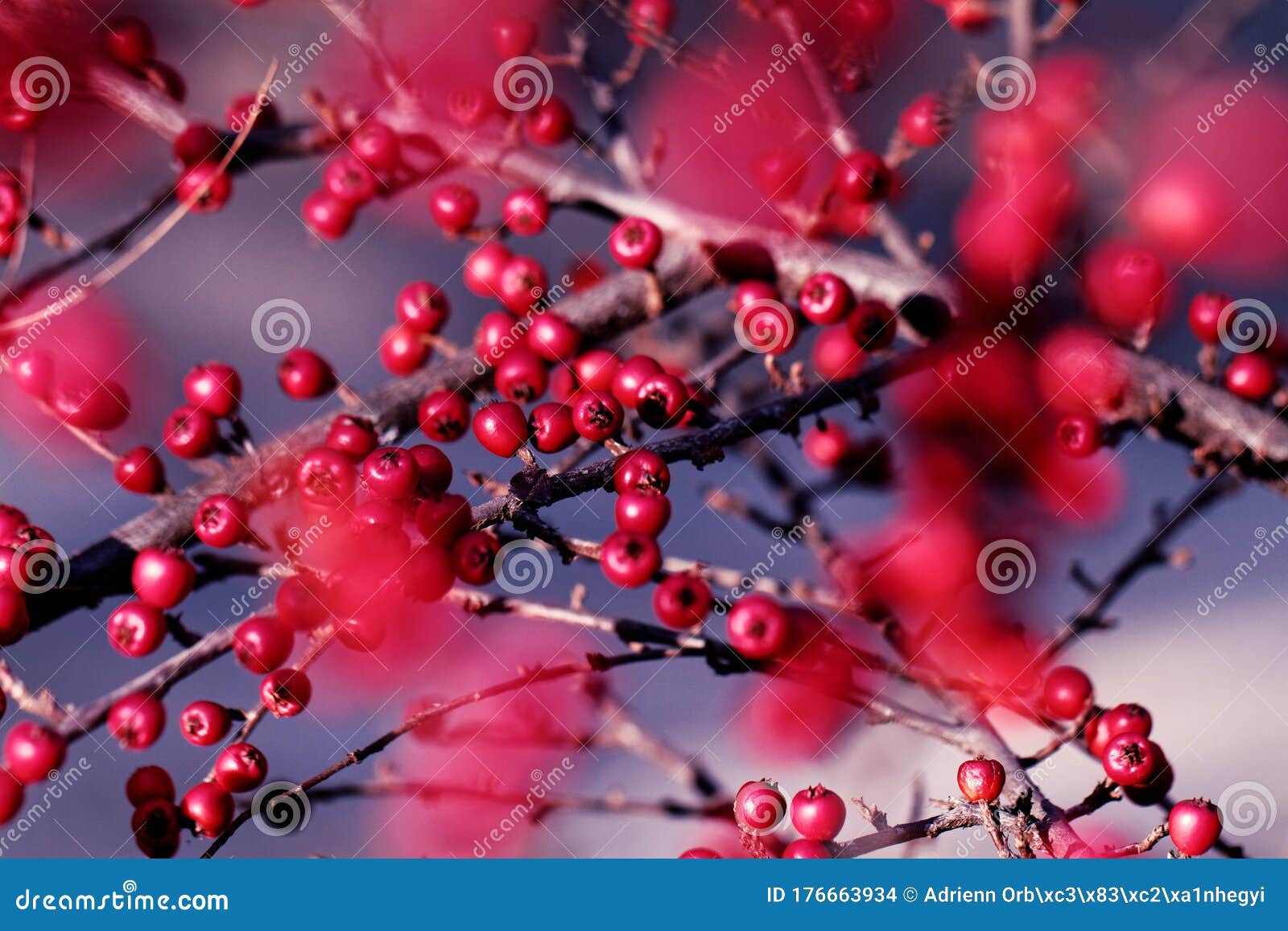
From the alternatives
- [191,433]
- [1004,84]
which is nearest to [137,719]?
[191,433]

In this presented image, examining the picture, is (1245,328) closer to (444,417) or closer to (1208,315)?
(1208,315)

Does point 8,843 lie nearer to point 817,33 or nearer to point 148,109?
point 148,109

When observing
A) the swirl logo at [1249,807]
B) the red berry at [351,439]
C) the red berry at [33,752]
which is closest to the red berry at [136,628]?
the red berry at [33,752]

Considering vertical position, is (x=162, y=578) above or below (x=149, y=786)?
above

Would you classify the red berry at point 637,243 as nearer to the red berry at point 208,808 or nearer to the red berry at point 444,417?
the red berry at point 444,417

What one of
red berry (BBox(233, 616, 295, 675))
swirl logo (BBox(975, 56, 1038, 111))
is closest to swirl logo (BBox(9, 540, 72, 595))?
red berry (BBox(233, 616, 295, 675))

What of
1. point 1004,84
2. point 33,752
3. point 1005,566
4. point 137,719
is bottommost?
point 33,752

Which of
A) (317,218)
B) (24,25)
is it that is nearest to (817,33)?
(317,218)

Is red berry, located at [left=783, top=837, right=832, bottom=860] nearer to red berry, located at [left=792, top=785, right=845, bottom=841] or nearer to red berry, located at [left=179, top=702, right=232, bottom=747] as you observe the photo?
red berry, located at [left=792, top=785, right=845, bottom=841]
